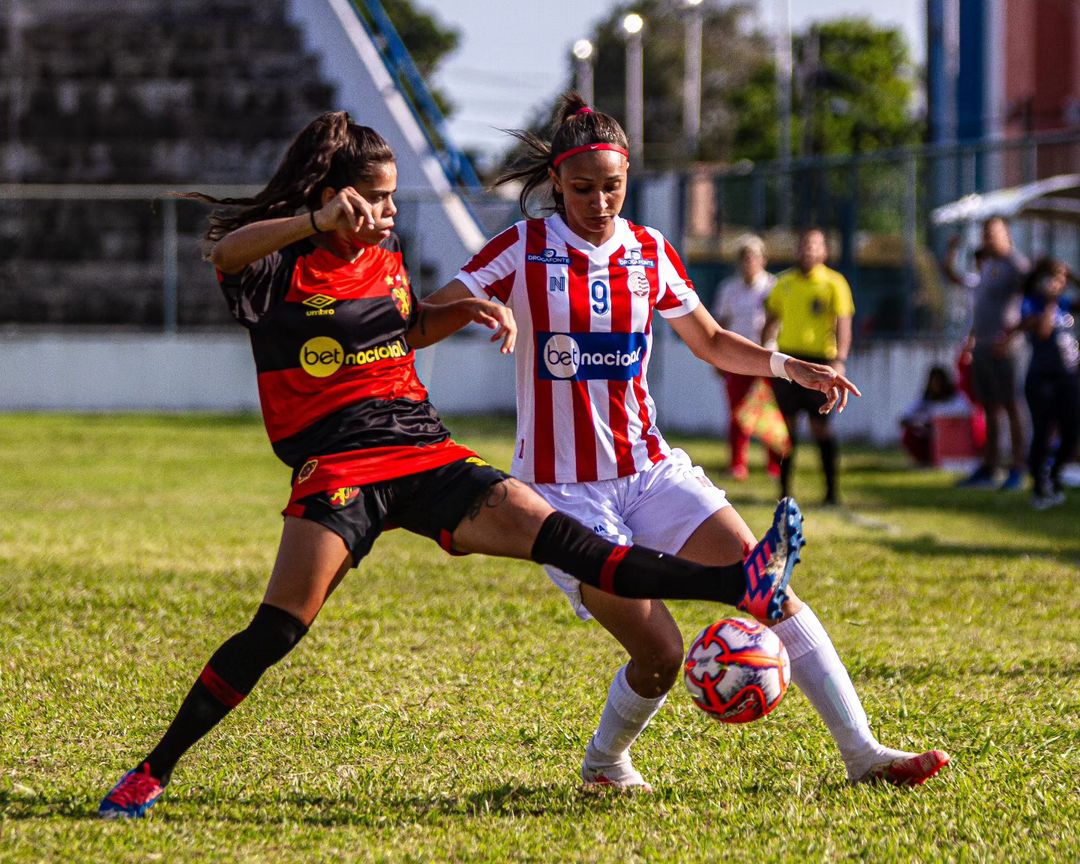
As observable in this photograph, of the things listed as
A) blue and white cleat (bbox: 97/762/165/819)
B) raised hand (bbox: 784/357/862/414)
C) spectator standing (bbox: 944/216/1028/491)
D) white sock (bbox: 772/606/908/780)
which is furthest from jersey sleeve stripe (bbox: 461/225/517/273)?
spectator standing (bbox: 944/216/1028/491)

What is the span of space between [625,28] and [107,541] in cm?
2093

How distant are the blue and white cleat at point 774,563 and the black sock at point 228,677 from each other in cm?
119

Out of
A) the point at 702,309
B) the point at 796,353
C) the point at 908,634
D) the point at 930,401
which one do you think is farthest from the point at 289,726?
the point at 930,401

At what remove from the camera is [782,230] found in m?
22.2

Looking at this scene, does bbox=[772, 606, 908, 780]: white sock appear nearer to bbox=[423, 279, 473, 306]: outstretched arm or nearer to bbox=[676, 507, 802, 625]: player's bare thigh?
bbox=[676, 507, 802, 625]: player's bare thigh

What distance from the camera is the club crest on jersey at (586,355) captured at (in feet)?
16.2

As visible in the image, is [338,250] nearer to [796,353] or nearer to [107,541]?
[107,541]

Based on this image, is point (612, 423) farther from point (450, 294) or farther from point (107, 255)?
point (107, 255)

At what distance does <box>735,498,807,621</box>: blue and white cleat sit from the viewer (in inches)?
175

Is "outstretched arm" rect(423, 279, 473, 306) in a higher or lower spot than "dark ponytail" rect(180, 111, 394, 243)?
lower

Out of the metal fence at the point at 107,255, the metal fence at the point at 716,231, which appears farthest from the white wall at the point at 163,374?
the metal fence at the point at 107,255

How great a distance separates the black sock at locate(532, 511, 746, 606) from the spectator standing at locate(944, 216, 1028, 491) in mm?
10945

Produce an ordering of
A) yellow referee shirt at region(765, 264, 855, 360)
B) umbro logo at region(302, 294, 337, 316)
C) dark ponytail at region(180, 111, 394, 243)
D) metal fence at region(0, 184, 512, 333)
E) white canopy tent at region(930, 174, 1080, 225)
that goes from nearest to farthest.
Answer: umbro logo at region(302, 294, 337, 316) → dark ponytail at region(180, 111, 394, 243) → yellow referee shirt at region(765, 264, 855, 360) → white canopy tent at region(930, 174, 1080, 225) → metal fence at region(0, 184, 512, 333)

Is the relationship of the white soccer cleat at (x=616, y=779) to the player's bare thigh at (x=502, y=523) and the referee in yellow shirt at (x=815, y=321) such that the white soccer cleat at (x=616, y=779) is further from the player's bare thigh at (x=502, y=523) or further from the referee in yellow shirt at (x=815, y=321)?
the referee in yellow shirt at (x=815, y=321)
